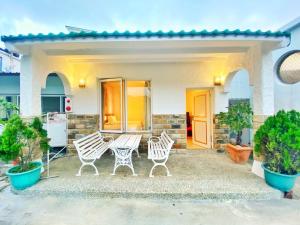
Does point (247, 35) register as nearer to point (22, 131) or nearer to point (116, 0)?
point (22, 131)

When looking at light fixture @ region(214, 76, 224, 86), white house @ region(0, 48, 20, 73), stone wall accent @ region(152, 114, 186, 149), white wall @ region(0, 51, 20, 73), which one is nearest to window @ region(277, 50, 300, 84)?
light fixture @ region(214, 76, 224, 86)

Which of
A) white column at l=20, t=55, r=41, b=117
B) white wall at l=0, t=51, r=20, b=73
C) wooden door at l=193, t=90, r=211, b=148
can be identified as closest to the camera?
white column at l=20, t=55, r=41, b=117

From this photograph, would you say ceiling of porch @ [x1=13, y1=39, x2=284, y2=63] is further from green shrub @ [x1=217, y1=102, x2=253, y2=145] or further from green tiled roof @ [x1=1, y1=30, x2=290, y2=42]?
green shrub @ [x1=217, y1=102, x2=253, y2=145]

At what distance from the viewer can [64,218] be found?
8.12ft

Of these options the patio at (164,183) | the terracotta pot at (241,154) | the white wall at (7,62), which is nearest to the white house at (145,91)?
the terracotta pot at (241,154)

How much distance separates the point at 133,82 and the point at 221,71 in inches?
112

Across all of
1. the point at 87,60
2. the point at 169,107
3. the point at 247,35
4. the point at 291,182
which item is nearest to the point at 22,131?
the point at 87,60

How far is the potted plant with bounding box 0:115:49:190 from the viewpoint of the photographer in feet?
9.93

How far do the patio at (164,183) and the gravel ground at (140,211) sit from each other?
0.34ft

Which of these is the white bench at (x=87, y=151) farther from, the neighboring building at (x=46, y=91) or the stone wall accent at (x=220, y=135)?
the stone wall accent at (x=220, y=135)

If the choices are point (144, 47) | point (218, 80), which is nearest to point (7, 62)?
point (144, 47)

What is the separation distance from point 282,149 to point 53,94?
751 cm

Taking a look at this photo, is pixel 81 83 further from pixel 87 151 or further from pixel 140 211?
pixel 140 211

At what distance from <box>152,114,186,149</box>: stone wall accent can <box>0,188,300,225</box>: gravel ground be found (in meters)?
2.83
